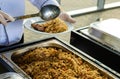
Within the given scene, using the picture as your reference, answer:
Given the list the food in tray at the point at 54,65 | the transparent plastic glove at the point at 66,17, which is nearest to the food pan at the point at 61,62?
the food in tray at the point at 54,65

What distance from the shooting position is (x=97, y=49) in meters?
1.44

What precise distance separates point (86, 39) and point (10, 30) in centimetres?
41

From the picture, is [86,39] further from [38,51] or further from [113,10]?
[113,10]

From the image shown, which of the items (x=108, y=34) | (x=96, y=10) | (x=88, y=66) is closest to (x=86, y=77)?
(x=88, y=66)

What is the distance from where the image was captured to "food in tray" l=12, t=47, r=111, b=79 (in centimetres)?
116

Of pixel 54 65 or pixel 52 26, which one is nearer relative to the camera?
pixel 54 65

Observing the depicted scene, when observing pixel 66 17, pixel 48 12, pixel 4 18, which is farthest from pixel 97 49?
pixel 4 18

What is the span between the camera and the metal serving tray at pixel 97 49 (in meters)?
1.38

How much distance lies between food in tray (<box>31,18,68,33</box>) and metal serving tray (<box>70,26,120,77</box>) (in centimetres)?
10

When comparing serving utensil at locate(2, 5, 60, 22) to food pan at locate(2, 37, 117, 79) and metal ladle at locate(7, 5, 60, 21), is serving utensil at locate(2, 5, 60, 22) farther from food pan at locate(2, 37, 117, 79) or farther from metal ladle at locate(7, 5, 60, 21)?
food pan at locate(2, 37, 117, 79)

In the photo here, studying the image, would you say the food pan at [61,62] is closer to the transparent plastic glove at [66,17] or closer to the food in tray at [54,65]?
the food in tray at [54,65]

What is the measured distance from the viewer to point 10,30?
1.46 meters

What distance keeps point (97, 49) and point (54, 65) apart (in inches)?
12.9

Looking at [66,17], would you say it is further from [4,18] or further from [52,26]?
[4,18]
